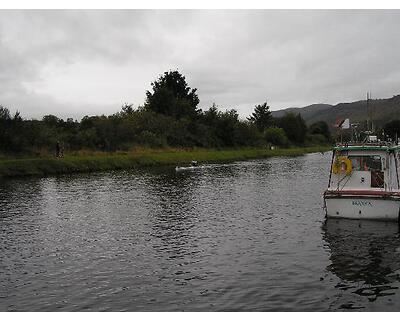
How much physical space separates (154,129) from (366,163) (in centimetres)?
7884

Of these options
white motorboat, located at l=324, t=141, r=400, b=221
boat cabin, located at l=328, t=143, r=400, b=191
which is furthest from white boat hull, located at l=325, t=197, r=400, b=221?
boat cabin, located at l=328, t=143, r=400, b=191

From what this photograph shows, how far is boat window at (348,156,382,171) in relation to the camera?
92.8 ft

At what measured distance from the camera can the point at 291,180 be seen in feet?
168

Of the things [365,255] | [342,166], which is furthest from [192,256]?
[342,166]

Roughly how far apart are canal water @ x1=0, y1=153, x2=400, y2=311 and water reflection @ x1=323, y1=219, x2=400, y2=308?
0.05m

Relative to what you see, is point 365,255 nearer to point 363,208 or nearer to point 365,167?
point 363,208

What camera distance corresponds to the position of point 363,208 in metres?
26.6

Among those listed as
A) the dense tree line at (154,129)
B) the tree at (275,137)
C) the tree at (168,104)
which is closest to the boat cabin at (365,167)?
the dense tree line at (154,129)

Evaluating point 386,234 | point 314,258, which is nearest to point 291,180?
point 386,234

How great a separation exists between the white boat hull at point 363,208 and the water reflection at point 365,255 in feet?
1.31

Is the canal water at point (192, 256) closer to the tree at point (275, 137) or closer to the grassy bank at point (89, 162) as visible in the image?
the grassy bank at point (89, 162)

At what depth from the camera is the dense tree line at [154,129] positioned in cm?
6981

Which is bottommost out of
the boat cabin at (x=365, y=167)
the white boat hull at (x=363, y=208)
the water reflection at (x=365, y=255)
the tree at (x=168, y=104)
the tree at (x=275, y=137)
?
the water reflection at (x=365, y=255)
